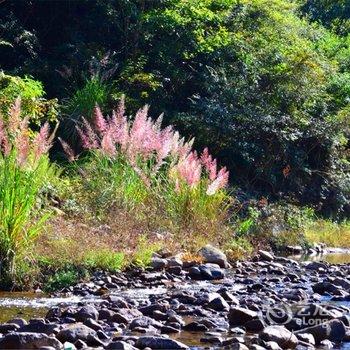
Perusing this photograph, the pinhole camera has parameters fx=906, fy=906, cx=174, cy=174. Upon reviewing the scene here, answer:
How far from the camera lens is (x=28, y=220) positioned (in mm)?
10438

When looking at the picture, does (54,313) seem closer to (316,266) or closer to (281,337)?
(281,337)

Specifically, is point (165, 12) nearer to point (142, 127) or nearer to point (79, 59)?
point (79, 59)

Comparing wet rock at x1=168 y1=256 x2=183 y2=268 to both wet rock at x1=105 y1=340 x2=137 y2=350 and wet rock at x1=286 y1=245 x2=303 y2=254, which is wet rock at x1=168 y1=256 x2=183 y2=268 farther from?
wet rock at x1=105 y1=340 x2=137 y2=350

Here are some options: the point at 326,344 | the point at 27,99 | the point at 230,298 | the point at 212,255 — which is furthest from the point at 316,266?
the point at 326,344

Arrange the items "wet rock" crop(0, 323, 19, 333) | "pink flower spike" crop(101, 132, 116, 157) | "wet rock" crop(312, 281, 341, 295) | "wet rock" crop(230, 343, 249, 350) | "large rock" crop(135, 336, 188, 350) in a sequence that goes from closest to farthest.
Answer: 1. "wet rock" crop(230, 343, 249, 350)
2. "large rock" crop(135, 336, 188, 350)
3. "wet rock" crop(0, 323, 19, 333)
4. "wet rock" crop(312, 281, 341, 295)
5. "pink flower spike" crop(101, 132, 116, 157)

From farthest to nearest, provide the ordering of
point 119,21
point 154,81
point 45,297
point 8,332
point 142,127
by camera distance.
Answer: point 119,21
point 154,81
point 142,127
point 45,297
point 8,332

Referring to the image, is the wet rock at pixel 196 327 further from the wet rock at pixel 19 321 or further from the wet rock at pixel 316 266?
the wet rock at pixel 316 266

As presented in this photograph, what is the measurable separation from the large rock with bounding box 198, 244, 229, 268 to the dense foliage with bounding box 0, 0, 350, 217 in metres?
5.90

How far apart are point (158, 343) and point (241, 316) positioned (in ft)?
4.49

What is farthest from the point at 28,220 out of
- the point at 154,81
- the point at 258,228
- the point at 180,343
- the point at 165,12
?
the point at 165,12

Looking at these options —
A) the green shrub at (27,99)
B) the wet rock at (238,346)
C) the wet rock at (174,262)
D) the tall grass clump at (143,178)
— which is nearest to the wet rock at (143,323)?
the wet rock at (238,346)

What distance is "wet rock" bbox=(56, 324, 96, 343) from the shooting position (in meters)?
7.15

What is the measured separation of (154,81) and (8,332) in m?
12.7

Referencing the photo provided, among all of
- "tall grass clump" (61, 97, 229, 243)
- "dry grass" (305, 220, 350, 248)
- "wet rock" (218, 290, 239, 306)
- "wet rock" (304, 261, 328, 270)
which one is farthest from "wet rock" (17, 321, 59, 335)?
"dry grass" (305, 220, 350, 248)
